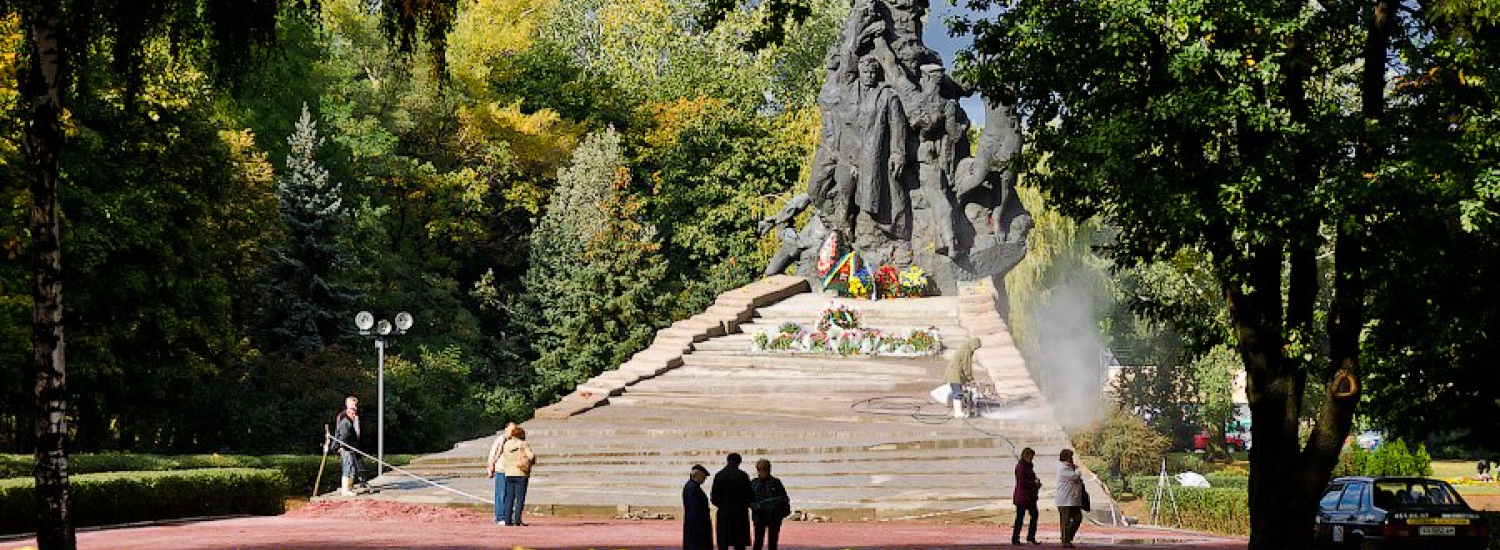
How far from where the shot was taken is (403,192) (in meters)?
56.6

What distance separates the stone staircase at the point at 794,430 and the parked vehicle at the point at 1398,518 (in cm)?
535

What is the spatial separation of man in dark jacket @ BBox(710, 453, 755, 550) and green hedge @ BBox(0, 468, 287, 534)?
28.9 feet

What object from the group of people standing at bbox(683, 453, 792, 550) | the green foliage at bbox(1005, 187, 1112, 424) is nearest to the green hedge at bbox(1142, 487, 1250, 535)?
the green foliage at bbox(1005, 187, 1112, 424)

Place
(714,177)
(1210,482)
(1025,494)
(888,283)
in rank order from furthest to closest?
(714,177)
(888,283)
(1210,482)
(1025,494)

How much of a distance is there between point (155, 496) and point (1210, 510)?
19.7m

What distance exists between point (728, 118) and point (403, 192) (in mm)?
11478

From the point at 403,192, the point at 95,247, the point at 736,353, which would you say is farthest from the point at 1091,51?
the point at 403,192

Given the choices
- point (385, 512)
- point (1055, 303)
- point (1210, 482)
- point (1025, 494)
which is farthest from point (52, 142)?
point (1055, 303)

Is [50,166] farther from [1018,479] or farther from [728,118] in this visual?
[728,118]

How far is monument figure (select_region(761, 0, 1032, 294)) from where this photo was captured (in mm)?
47688

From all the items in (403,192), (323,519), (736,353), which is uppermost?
(403,192)

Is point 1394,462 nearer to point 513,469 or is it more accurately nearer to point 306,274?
point 513,469

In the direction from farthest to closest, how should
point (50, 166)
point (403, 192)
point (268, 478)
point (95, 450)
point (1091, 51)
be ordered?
point (403, 192)
point (95, 450)
point (268, 478)
point (1091, 51)
point (50, 166)

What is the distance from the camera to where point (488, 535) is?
20.6m
